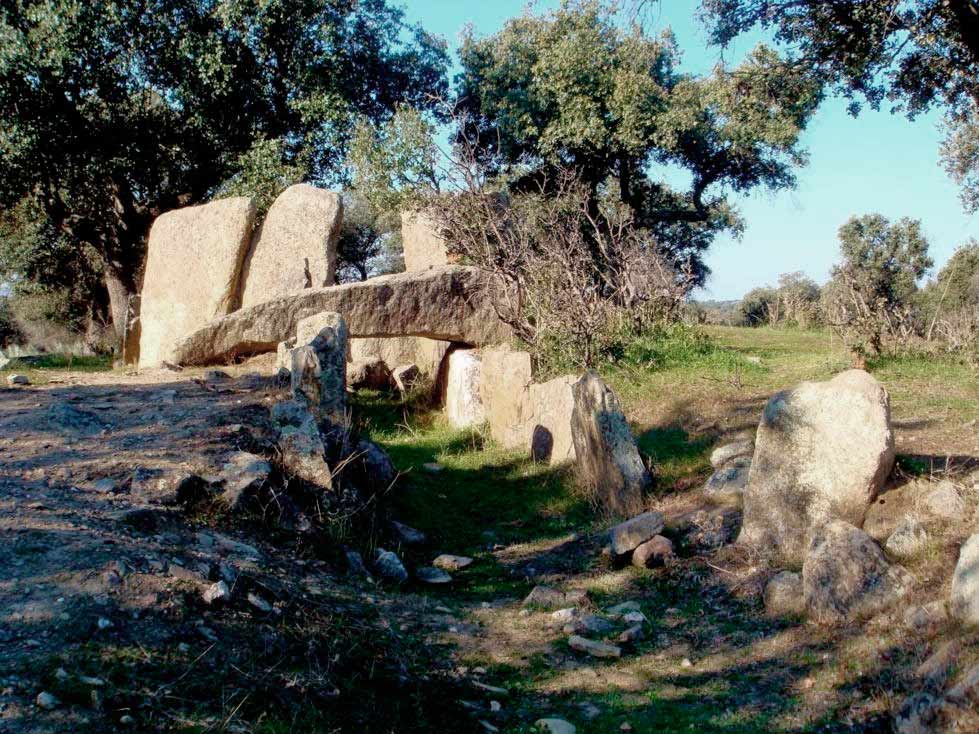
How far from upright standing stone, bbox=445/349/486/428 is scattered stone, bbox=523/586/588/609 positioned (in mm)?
4543

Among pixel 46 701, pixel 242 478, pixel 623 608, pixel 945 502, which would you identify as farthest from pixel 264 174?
pixel 46 701

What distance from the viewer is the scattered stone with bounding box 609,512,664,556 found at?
6.51 metres

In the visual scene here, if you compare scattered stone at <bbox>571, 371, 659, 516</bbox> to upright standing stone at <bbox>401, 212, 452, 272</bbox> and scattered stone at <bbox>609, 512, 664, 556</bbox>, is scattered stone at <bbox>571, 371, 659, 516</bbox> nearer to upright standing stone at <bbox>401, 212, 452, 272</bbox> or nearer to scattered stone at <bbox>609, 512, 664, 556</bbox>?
scattered stone at <bbox>609, 512, 664, 556</bbox>

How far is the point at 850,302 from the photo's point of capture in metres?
10.3

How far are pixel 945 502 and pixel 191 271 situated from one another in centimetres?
969

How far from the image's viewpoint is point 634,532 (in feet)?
21.5

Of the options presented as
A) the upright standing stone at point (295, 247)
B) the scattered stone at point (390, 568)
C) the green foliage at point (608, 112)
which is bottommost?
the scattered stone at point (390, 568)

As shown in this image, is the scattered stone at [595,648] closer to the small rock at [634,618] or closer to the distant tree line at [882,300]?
the small rock at [634,618]

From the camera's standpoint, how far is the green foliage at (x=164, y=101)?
1392cm

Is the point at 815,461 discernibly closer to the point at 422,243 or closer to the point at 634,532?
the point at 634,532

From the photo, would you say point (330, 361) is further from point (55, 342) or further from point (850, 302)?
point (55, 342)

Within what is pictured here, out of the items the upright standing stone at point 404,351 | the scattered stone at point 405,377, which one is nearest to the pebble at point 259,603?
the scattered stone at point 405,377

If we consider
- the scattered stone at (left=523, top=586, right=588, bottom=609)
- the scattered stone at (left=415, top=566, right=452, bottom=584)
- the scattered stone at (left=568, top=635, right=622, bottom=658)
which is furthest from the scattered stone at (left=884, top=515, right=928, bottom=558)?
the scattered stone at (left=415, top=566, right=452, bottom=584)

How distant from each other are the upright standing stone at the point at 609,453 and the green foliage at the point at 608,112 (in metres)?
9.88
